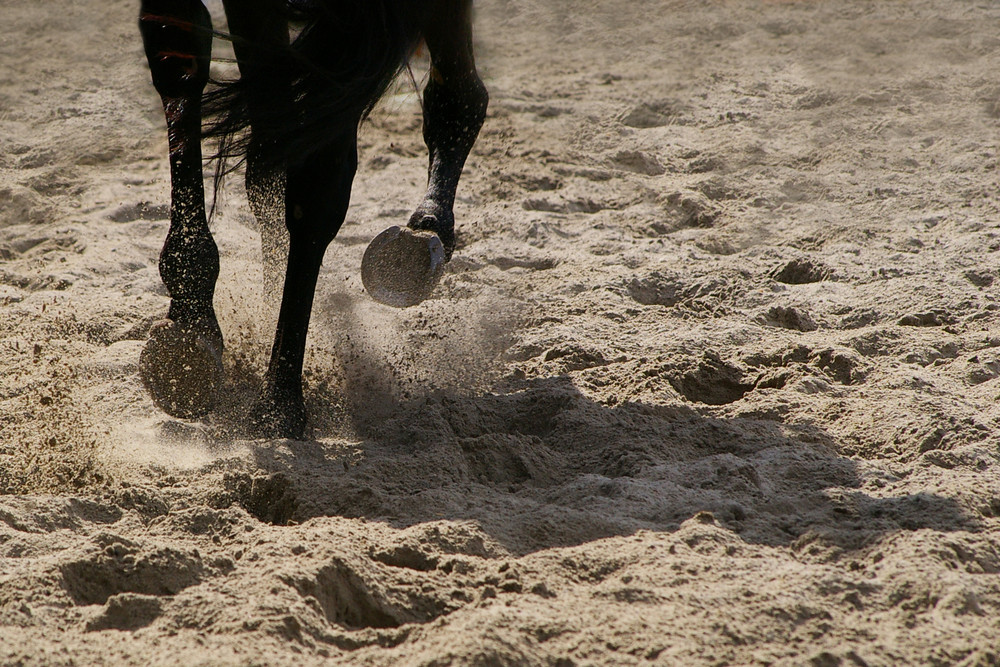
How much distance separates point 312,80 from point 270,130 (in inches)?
5.5

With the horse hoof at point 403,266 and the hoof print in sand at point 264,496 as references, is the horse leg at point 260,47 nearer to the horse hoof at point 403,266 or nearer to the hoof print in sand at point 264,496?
the horse hoof at point 403,266

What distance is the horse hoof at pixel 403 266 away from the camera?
8.30 feet

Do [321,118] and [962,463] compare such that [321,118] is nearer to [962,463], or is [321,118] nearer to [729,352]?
[729,352]

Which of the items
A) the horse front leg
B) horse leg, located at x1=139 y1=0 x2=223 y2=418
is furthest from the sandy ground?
the horse front leg

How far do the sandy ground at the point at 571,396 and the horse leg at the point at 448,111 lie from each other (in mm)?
365

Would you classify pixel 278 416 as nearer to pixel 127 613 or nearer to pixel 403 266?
pixel 403 266

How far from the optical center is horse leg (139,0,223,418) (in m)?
2.09

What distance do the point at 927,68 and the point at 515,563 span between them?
4176mm

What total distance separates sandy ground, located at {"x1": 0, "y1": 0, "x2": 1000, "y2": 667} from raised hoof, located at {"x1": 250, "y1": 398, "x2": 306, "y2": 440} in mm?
50

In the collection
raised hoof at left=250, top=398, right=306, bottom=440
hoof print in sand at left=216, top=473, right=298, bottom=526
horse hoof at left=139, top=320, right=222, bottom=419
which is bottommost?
raised hoof at left=250, top=398, right=306, bottom=440

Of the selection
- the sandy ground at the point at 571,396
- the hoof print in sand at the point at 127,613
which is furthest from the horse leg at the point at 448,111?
the hoof print in sand at the point at 127,613

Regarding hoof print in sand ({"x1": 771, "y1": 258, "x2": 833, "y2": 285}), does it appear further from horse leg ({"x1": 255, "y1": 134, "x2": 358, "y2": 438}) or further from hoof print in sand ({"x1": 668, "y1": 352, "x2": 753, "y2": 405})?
horse leg ({"x1": 255, "y1": 134, "x2": 358, "y2": 438})

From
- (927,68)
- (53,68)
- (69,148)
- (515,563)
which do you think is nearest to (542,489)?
(515,563)

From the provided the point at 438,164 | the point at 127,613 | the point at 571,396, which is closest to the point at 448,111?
the point at 438,164
